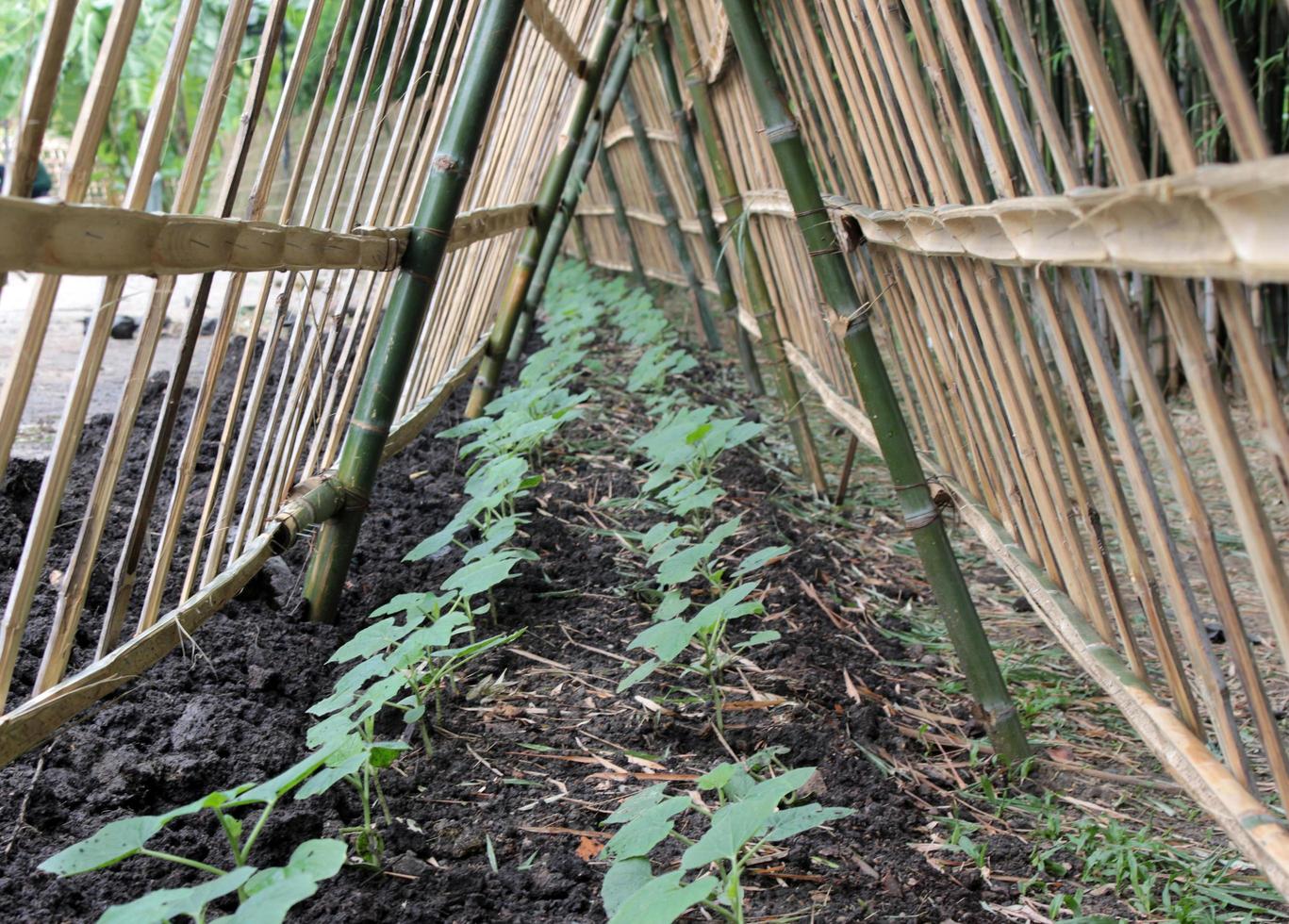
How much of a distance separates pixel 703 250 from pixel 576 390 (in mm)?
1060

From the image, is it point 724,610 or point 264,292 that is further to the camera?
point 264,292

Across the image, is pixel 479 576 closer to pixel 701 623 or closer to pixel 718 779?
pixel 701 623

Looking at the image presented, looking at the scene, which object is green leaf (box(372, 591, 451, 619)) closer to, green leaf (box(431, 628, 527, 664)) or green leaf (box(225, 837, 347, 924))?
green leaf (box(431, 628, 527, 664))

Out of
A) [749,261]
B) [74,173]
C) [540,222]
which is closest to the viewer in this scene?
[74,173]

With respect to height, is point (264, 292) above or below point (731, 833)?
above

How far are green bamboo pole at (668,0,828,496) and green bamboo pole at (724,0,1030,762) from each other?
128 cm

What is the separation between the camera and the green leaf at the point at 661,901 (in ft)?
3.48

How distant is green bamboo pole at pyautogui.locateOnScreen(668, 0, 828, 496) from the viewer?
317cm

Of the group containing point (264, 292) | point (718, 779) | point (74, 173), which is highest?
point (74, 173)

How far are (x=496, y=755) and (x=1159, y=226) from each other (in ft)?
4.01

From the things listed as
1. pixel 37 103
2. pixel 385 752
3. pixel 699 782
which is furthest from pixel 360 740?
pixel 37 103

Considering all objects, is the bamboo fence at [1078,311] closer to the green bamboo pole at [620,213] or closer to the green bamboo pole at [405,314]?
the green bamboo pole at [405,314]

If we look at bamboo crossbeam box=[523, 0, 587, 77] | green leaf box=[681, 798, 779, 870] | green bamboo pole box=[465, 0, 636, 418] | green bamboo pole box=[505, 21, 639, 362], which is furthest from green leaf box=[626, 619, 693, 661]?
green bamboo pole box=[505, 21, 639, 362]

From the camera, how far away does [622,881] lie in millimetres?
1231
